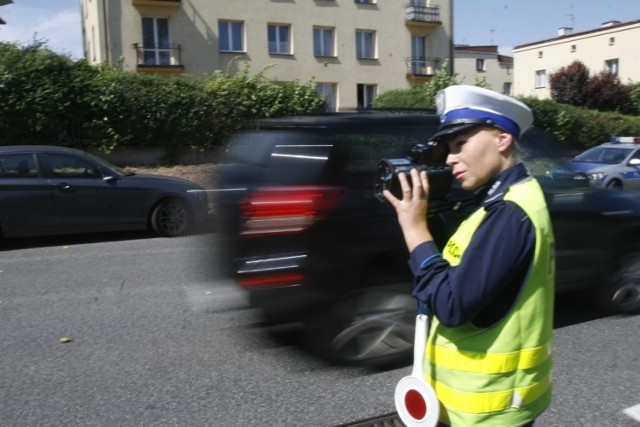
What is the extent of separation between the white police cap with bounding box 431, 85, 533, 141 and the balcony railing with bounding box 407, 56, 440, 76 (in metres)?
34.7

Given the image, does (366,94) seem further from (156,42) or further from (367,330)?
(367,330)

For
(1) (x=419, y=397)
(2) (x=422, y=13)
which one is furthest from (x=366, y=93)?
(1) (x=419, y=397)

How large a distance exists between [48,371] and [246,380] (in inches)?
57.1

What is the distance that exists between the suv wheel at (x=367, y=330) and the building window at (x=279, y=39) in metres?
29.1

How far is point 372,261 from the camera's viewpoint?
4.50m

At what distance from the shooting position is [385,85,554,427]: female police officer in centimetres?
170

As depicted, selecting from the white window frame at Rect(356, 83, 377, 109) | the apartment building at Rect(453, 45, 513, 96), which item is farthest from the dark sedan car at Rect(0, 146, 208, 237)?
the apartment building at Rect(453, 45, 513, 96)

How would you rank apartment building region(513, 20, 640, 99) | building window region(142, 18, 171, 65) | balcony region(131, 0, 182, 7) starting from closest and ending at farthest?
balcony region(131, 0, 182, 7) → building window region(142, 18, 171, 65) → apartment building region(513, 20, 640, 99)

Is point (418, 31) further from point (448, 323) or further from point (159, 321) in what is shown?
point (448, 323)

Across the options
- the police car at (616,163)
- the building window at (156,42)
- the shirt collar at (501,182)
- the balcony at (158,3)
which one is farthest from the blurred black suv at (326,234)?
the balcony at (158,3)

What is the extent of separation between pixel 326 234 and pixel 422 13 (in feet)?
110

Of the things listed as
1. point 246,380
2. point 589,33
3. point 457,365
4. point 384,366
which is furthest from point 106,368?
point 589,33

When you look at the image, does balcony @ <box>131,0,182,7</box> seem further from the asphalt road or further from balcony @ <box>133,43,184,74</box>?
the asphalt road

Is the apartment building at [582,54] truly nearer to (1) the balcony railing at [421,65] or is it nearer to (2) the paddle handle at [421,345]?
(1) the balcony railing at [421,65]
